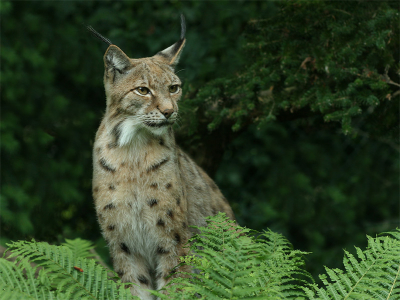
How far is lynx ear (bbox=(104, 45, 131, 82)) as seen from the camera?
283cm

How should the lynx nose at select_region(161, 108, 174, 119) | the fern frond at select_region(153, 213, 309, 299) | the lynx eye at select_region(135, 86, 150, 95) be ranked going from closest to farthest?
the fern frond at select_region(153, 213, 309, 299) → the lynx nose at select_region(161, 108, 174, 119) → the lynx eye at select_region(135, 86, 150, 95)

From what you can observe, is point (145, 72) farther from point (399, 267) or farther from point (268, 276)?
point (399, 267)

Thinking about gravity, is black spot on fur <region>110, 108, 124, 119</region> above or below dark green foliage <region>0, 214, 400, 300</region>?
above

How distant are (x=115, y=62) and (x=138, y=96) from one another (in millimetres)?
274

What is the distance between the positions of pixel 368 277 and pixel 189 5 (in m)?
3.84

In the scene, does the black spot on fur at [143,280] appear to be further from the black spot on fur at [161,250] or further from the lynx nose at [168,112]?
the lynx nose at [168,112]

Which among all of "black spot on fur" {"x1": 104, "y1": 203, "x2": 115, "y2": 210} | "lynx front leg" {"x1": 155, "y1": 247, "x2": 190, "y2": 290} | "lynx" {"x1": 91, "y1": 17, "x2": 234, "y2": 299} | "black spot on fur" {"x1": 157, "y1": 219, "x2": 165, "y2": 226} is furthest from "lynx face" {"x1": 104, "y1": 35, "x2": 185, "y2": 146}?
"lynx front leg" {"x1": 155, "y1": 247, "x2": 190, "y2": 290}

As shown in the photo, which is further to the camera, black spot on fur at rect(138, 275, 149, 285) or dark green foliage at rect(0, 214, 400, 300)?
black spot on fur at rect(138, 275, 149, 285)

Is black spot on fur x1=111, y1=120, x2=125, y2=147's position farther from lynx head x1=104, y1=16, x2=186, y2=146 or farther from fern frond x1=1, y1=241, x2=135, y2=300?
fern frond x1=1, y1=241, x2=135, y2=300

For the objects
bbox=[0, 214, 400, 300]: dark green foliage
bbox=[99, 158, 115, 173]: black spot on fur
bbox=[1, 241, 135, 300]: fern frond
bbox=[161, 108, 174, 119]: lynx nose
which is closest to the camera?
bbox=[0, 214, 400, 300]: dark green foliage

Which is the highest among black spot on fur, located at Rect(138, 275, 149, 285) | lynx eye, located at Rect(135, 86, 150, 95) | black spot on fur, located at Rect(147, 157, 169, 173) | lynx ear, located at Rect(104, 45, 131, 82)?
lynx ear, located at Rect(104, 45, 131, 82)

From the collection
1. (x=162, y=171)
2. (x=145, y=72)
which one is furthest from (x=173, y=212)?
(x=145, y=72)

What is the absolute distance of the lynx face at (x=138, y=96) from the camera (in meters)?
2.81

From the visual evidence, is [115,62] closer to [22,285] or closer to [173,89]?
[173,89]
